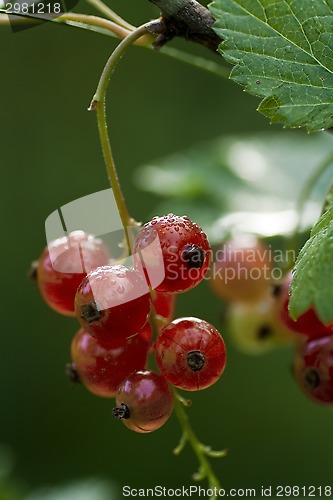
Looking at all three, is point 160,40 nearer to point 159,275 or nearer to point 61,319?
point 159,275

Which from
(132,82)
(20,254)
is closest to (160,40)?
(20,254)

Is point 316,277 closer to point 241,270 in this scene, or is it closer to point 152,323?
point 152,323

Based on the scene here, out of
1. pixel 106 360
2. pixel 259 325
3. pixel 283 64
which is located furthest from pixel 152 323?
pixel 259 325

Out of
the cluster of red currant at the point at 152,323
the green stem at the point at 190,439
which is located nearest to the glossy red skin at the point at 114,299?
the cluster of red currant at the point at 152,323

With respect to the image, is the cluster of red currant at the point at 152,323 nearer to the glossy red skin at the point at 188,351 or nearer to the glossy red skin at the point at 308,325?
the glossy red skin at the point at 188,351

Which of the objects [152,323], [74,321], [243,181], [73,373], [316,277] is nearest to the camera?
[316,277]

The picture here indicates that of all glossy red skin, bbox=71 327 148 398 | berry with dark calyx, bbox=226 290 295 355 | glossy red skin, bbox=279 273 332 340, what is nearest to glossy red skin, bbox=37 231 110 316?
glossy red skin, bbox=71 327 148 398

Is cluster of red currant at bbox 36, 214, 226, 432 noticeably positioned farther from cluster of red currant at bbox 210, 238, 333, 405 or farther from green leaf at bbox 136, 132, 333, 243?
green leaf at bbox 136, 132, 333, 243
